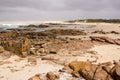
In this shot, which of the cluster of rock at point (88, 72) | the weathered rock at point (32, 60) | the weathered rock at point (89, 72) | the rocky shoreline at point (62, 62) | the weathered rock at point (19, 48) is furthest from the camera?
the weathered rock at point (19, 48)

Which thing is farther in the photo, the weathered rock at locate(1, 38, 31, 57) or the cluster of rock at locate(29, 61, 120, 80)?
the weathered rock at locate(1, 38, 31, 57)

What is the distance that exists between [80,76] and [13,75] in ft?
10.7

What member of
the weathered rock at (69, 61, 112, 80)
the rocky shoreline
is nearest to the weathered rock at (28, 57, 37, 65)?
the rocky shoreline

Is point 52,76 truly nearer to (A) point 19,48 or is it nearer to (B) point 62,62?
(B) point 62,62

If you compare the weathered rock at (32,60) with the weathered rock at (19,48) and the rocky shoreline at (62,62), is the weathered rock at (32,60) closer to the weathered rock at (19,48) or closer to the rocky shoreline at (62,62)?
the rocky shoreline at (62,62)

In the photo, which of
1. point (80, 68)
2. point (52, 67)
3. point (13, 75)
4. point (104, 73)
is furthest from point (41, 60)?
point (104, 73)

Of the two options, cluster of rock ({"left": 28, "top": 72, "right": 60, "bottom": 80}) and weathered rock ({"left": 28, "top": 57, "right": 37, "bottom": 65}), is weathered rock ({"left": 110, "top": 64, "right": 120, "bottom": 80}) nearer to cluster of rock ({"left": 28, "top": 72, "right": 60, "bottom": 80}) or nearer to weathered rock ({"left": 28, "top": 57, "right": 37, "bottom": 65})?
cluster of rock ({"left": 28, "top": 72, "right": 60, "bottom": 80})

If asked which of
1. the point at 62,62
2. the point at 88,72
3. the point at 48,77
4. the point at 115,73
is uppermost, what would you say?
the point at 115,73

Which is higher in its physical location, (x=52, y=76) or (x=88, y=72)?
(x=88, y=72)

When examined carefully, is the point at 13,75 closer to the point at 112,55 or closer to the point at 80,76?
the point at 80,76

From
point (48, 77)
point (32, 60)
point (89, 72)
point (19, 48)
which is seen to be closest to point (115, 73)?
point (89, 72)

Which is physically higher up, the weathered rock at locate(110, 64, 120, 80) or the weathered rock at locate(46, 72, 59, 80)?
the weathered rock at locate(110, 64, 120, 80)

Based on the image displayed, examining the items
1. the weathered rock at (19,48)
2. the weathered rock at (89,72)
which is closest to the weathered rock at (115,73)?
the weathered rock at (89,72)

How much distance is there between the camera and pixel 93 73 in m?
10.5
